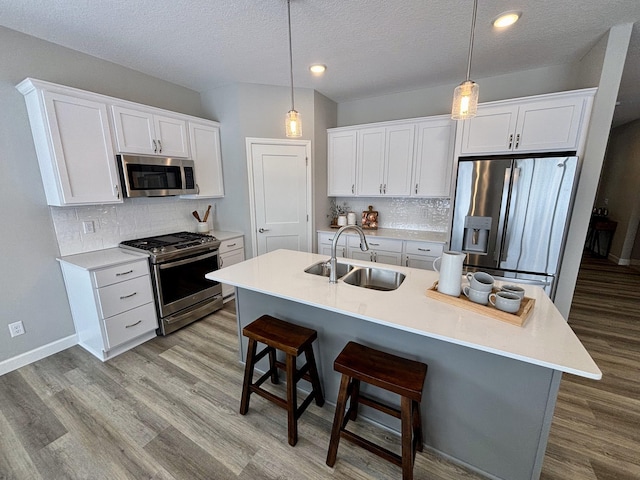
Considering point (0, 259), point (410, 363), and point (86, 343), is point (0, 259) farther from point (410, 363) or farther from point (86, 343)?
point (410, 363)

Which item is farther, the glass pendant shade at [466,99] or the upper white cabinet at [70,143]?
the upper white cabinet at [70,143]

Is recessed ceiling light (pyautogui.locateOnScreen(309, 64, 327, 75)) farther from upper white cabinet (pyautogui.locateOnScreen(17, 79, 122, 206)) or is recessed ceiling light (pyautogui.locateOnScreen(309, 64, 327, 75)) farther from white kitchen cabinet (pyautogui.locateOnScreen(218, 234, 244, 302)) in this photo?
white kitchen cabinet (pyautogui.locateOnScreen(218, 234, 244, 302))

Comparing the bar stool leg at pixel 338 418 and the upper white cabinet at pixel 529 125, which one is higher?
the upper white cabinet at pixel 529 125

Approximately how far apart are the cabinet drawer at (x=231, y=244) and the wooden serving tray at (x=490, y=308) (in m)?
2.58

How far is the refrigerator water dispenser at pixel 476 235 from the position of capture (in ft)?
8.70

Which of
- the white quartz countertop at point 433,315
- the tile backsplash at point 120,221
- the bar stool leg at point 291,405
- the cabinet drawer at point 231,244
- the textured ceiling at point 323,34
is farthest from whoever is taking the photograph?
the cabinet drawer at point 231,244

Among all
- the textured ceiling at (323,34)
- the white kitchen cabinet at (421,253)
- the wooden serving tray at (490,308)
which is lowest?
the white kitchen cabinet at (421,253)

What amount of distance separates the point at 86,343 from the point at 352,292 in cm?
270

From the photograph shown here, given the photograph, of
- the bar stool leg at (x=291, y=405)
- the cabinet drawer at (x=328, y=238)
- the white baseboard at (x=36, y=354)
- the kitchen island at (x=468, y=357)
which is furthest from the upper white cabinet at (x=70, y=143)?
the cabinet drawer at (x=328, y=238)

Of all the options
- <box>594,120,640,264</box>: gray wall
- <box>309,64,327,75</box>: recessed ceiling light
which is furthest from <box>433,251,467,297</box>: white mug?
<box>594,120,640,264</box>: gray wall

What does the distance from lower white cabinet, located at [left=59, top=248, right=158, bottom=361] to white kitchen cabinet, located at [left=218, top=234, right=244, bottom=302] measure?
87 cm

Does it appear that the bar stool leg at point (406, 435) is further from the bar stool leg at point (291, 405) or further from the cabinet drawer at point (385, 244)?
the cabinet drawer at point (385, 244)

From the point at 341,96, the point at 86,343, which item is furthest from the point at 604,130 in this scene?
the point at 86,343

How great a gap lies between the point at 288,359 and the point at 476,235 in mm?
2240
